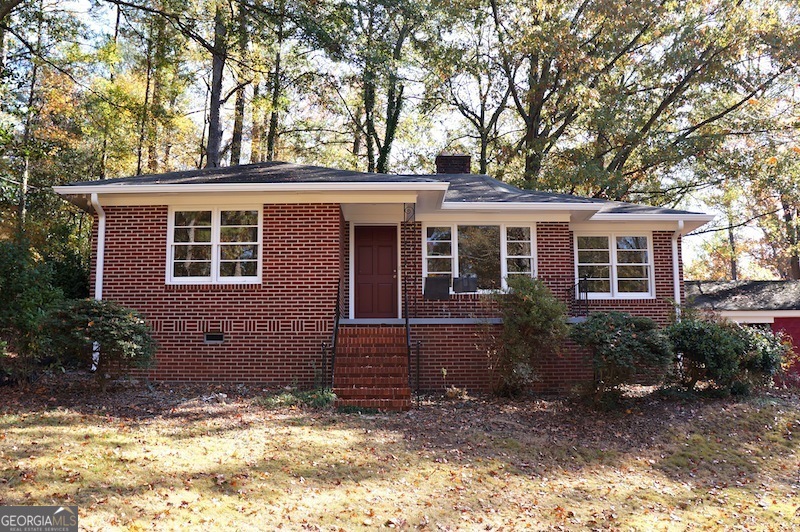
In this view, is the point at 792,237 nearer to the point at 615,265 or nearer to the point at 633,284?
the point at 633,284

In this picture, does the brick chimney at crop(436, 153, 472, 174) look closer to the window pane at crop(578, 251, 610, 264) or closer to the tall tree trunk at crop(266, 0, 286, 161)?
the window pane at crop(578, 251, 610, 264)

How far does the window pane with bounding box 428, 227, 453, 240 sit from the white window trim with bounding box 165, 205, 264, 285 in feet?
11.5

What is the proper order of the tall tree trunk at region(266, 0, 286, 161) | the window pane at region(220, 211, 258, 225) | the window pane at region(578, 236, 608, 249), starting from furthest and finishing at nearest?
the tall tree trunk at region(266, 0, 286, 161)
the window pane at region(578, 236, 608, 249)
the window pane at region(220, 211, 258, 225)

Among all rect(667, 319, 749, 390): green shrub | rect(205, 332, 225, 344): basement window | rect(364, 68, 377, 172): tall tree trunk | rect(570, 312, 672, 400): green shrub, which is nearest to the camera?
rect(570, 312, 672, 400): green shrub

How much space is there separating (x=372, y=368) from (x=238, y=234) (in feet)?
11.6

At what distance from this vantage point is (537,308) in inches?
360

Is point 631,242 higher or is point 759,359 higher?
point 631,242

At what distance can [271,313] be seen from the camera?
33.6 feet

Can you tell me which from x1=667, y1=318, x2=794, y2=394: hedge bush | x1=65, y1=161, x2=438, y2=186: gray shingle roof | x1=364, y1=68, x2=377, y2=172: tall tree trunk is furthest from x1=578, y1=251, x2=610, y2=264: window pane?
x1=364, y1=68, x2=377, y2=172: tall tree trunk

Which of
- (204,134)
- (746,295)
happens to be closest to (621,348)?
(746,295)

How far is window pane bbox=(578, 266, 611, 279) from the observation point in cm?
1286

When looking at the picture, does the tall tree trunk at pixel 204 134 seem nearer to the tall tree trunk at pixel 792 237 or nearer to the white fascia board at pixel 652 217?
the white fascia board at pixel 652 217

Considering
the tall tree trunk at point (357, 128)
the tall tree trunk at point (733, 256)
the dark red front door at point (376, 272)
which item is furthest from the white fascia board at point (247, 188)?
the tall tree trunk at point (733, 256)

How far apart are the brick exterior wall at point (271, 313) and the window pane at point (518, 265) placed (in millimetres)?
1632
